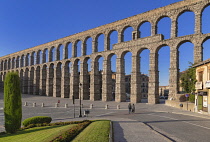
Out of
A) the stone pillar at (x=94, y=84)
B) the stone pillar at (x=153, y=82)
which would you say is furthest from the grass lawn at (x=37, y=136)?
the stone pillar at (x=94, y=84)

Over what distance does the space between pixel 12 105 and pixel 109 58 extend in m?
37.0

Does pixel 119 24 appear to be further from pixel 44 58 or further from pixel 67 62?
pixel 44 58

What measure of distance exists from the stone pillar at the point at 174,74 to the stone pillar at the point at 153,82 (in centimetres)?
333

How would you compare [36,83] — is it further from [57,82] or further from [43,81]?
[57,82]

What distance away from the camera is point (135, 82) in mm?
43500

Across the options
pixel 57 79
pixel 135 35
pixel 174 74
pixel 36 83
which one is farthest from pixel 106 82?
pixel 36 83

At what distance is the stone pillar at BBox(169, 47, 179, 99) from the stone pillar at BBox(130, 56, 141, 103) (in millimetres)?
7904

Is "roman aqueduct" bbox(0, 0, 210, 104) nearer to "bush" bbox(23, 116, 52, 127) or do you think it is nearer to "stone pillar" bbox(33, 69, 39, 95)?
"stone pillar" bbox(33, 69, 39, 95)

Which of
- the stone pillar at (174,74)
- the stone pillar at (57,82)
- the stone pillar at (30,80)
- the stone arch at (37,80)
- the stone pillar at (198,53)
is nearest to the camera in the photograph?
the stone pillar at (198,53)

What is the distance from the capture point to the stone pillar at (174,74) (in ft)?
123

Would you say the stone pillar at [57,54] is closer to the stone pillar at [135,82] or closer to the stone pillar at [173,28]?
the stone pillar at [135,82]

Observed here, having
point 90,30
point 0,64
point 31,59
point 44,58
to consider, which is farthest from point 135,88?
point 0,64

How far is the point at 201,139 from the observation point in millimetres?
11227

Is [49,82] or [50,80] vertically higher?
[50,80]
